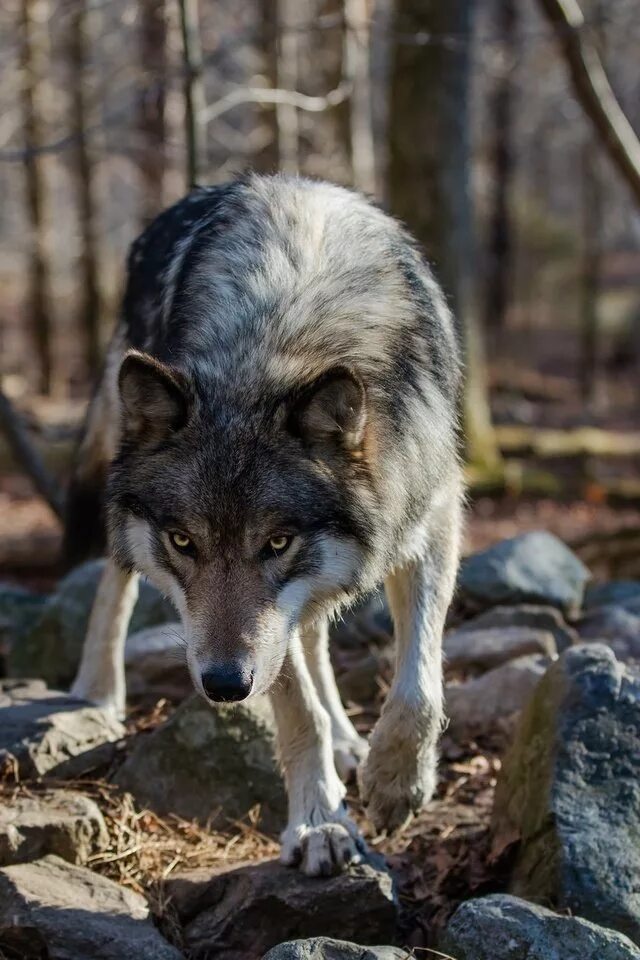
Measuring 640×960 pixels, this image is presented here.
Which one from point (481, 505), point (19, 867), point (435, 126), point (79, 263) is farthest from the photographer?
point (79, 263)

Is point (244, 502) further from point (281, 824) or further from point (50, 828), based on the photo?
point (281, 824)

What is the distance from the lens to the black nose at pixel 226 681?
118 inches

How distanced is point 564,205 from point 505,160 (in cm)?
2693

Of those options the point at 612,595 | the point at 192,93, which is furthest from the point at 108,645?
the point at 192,93

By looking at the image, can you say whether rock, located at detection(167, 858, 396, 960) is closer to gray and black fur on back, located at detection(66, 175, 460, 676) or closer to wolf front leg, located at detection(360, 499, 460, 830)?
wolf front leg, located at detection(360, 499, 460, 830)

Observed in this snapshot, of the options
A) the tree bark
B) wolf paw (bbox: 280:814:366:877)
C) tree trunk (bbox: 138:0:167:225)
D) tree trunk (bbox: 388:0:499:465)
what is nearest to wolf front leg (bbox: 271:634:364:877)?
wolf paw (bbox: 280:814:366:877)

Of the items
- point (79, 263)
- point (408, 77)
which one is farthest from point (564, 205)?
point (408, 77)

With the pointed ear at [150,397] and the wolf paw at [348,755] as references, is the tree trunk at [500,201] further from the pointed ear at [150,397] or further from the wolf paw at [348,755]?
the pointed ear at [150,397]

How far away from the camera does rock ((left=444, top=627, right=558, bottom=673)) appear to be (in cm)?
498

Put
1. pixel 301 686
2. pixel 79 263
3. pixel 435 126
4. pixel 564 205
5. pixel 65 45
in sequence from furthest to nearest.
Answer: pixel 564 205 < pixel 79 263 < pixel 65 45 < pixel 435 126 < pixel 301 686

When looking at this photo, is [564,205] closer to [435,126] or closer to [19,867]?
[435,126]

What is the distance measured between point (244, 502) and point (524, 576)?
291 cm

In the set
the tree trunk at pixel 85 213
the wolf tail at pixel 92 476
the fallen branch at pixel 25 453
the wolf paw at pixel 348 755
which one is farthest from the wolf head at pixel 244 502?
the tree trunk at pixel 85 213

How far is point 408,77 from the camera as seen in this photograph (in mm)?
10234
